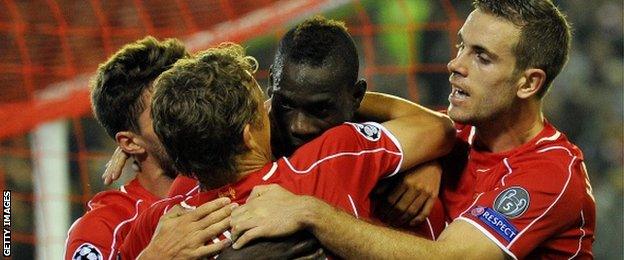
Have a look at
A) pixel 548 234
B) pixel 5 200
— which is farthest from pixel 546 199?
pixel 5 200

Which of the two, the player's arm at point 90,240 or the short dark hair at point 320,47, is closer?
the short dark hair at point 320,47

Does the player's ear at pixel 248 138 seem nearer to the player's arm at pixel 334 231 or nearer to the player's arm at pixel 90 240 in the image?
the player's arm at pixel 334 231

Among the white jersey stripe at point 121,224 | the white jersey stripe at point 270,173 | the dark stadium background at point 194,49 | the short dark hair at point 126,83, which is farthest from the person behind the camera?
the dark stadium background at point 194,49

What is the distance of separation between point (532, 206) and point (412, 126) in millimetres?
420

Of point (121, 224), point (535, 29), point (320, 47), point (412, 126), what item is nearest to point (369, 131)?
point (412, 126)

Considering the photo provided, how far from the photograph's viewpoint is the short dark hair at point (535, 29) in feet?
11.6

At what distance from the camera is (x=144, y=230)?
332 centimetres

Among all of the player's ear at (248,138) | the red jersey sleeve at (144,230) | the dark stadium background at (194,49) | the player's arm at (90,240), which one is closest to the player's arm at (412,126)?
the player's ear at (248,138)

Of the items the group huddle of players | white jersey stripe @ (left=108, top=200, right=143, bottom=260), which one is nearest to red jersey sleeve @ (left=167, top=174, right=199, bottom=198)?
the group huddle of players

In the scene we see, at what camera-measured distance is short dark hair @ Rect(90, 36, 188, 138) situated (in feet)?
13.0

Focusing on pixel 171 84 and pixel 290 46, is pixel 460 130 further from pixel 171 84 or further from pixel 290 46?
pixel 171 84

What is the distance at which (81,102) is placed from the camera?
17.9 ft

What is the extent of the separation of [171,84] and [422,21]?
20.9ft

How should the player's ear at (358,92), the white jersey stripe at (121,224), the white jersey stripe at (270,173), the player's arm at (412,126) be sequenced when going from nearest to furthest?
the white jersey stripe at (270,173), the player's arm at (412,126), the player's ear at (358,92), the white jersey stripe at (121,224)
